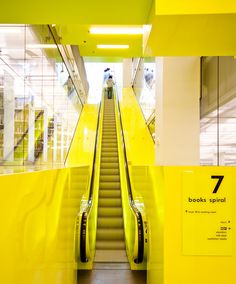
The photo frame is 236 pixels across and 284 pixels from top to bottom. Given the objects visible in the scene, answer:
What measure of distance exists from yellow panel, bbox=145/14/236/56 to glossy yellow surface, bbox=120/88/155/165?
476 centimetres

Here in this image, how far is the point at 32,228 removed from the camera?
222 cm

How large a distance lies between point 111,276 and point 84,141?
745cm

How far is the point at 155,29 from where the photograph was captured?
11.7ft

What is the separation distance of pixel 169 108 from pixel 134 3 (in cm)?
275

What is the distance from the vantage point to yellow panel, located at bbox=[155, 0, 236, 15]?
3.17 m

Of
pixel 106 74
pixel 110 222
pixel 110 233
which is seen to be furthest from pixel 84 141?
pixel 106 74

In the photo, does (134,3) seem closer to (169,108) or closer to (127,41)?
(169,108)

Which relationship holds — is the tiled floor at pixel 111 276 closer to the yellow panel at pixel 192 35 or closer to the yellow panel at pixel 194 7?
the yellow panel at pixel 192 35

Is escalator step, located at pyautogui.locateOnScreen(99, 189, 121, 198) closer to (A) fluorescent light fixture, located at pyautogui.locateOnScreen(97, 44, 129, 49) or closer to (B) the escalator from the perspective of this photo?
(B) the escalator

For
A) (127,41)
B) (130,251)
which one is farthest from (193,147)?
(127,41)

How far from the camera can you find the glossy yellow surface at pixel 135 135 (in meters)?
10.4

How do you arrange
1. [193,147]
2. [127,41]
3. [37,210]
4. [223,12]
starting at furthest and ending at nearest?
[127,41]
[193,147]
[223,12]
[37,210]

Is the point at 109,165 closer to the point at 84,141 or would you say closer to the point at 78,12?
the point at 84,141

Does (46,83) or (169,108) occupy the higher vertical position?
(46,83)
